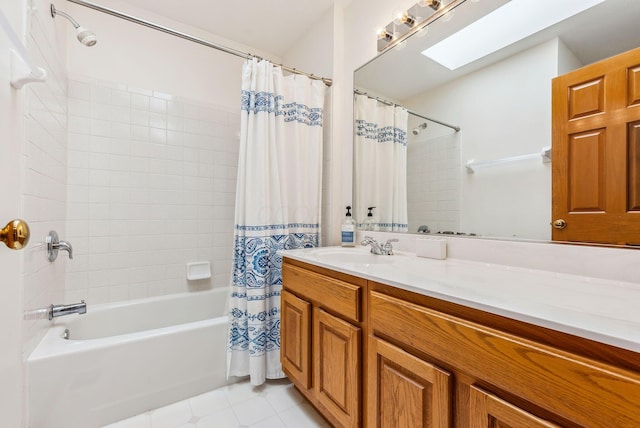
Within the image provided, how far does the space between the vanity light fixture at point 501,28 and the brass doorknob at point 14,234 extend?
1.64 meters

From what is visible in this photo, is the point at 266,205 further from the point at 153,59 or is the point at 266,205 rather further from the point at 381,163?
the point at 153,59

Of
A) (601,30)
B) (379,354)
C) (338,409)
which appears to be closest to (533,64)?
(601,30)

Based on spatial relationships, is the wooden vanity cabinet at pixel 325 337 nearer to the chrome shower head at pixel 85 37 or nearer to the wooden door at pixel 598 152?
the wooden door at pixel 598 152

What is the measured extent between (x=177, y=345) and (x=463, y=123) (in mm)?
1835

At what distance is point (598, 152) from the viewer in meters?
0.86

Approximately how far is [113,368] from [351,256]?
1.29 metres

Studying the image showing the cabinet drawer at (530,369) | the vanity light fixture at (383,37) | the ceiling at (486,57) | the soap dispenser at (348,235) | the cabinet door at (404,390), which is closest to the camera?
the cabinet drawer at (530,369)

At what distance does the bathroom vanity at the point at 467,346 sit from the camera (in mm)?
490

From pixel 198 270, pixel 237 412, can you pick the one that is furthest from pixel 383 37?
pixel 237 412

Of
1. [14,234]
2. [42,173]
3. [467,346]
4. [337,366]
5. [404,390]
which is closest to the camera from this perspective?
[14,234]

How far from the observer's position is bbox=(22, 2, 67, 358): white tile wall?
3.63 feet

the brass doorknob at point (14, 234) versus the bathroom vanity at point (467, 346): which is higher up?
the brass doorknob at point (14, 234)

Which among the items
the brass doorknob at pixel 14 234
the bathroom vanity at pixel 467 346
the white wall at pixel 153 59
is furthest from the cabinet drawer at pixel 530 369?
the white wall at pixel 153 59

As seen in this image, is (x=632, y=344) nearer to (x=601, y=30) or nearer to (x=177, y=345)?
(x=601, y=30)
